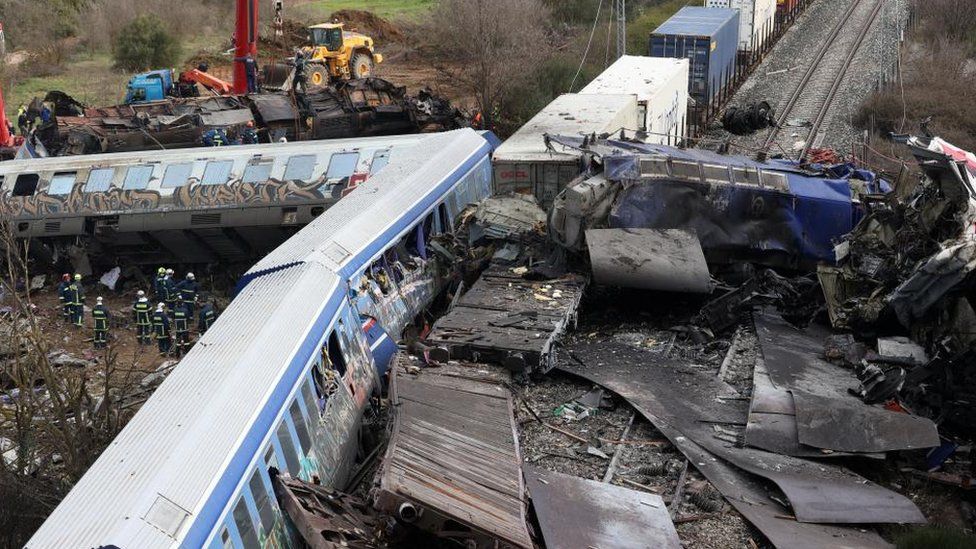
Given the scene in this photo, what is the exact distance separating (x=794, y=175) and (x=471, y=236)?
4916 mm

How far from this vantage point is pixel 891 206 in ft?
47.9

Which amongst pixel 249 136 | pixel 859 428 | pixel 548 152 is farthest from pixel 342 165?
pixel 859 428

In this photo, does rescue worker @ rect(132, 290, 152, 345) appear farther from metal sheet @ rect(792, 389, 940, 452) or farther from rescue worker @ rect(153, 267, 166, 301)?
Result: metal sheet @ rect(792, 389, 940, 452)

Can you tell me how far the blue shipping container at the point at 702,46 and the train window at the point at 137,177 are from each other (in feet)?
49.8

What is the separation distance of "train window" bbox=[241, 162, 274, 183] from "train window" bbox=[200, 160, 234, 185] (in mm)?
328

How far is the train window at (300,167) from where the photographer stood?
65.3 ft

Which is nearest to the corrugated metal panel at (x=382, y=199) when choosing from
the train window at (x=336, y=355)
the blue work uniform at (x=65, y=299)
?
the train window at (x=336, y=355)

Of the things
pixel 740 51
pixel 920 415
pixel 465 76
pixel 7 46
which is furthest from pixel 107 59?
pixel 920 415

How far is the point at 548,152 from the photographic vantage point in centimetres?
1758

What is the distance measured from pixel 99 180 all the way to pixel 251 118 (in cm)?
655

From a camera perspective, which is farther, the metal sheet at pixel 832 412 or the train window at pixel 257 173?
the train window at pixel 257 173

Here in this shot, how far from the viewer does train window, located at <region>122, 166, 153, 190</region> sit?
1994 cm

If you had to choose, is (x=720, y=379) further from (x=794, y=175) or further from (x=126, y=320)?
(x=126, y=320)

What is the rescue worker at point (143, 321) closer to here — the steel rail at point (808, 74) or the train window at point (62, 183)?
Result: the train window at point (62, 183)
